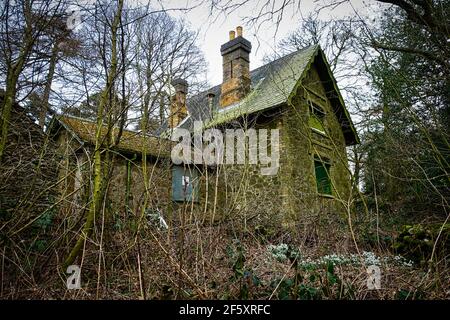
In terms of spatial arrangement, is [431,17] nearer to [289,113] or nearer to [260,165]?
[289,113]

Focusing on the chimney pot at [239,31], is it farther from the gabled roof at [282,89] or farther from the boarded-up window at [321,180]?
the boarded-up window at [321,180]

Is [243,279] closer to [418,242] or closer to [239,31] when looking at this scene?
[418,242]

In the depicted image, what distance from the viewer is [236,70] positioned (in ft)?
38.2

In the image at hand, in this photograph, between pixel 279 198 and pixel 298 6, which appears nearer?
pixel 298 6

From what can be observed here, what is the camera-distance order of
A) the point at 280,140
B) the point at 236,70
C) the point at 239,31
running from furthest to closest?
1. the point at 239,31
2. the point at 236,70
3. the point at 280,140

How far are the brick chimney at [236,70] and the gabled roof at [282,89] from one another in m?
0.41

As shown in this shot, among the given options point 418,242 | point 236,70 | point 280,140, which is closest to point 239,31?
point 236,70

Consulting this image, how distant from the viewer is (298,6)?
3652 mm

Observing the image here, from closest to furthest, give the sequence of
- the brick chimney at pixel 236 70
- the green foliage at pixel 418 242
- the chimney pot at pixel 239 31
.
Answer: the green foliage at pixel 418 242 → the brick chimney at pixel 236 70 → the chimney pot at pixel 239 31

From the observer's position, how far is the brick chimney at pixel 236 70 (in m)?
11.5

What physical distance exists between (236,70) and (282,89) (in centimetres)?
327

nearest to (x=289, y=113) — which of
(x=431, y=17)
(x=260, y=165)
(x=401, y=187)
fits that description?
(x=260, y=165)

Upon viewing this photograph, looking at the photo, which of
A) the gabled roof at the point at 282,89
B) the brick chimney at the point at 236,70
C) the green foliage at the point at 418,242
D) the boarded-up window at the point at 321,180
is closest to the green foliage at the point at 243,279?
the green foliage at the point at 418,242
